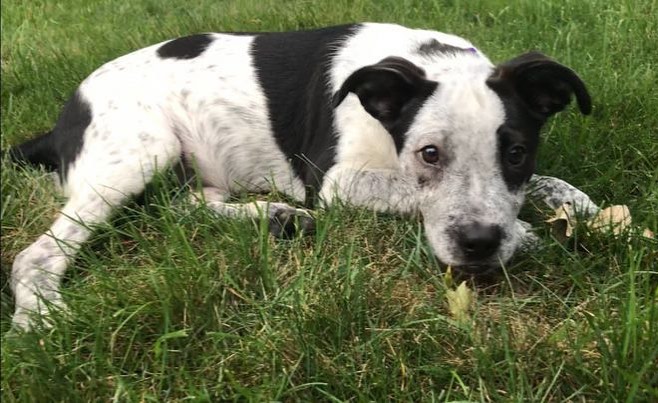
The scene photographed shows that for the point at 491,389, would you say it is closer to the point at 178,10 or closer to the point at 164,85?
the point at 164,85

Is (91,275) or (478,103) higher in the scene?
(478,103)

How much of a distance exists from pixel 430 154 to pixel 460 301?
0.72m

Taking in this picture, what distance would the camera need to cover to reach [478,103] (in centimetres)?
300

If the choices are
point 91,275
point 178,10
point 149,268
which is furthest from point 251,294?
point 178,10

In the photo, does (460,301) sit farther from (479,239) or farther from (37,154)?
(37,154)

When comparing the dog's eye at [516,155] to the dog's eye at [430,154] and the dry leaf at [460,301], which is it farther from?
the dry leaf at [460,301]

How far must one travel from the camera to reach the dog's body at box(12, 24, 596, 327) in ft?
9.60

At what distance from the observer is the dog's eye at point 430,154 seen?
3.03 metres

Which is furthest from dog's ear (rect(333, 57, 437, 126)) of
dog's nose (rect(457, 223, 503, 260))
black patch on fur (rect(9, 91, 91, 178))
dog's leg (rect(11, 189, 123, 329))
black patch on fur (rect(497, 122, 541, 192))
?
black patch on fur (rect(9, 91, 91, 178))

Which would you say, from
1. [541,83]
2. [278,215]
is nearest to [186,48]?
[278,215]

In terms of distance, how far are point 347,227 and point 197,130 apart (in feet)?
4.25

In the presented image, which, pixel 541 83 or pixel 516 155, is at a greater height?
pixel 541 83

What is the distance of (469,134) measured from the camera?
2.93m

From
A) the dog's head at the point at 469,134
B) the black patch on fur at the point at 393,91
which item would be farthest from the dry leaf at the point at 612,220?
the black patch on fur at the point at 393,91
